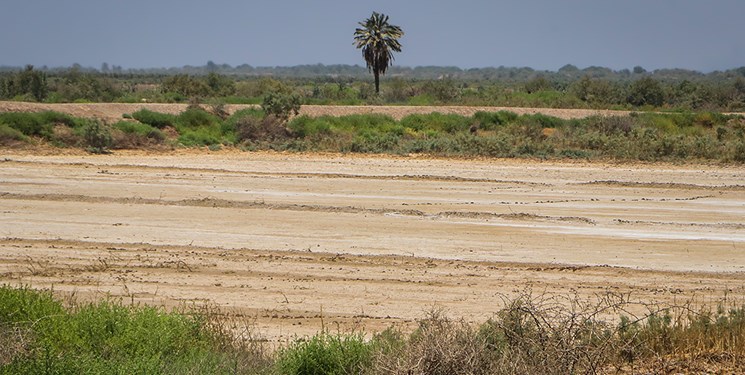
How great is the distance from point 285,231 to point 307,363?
34.7 ft

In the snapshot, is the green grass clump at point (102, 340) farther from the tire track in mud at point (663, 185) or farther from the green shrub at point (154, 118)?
the green shrub at point (154, 118)

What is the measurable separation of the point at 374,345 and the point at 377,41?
5841 centimetres

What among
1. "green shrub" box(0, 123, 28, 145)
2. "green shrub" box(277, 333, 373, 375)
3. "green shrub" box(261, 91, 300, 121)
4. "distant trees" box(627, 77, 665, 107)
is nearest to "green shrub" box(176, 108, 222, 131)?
"green shrub" box(261, 91, 300, 121)

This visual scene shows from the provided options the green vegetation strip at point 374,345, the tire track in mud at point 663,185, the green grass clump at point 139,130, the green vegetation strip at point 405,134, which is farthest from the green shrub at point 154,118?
the green vegetation strip at point 374,345

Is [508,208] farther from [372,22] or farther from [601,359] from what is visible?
[372,22]

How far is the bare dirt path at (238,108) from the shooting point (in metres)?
41.8

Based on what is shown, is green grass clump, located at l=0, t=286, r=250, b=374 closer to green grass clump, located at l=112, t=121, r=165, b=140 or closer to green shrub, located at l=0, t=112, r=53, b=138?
green shrub, located at l=0, t=112, r=53, b=138

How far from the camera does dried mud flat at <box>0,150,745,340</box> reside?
15328 millimetres

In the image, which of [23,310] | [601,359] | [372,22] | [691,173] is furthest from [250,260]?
[372,22]

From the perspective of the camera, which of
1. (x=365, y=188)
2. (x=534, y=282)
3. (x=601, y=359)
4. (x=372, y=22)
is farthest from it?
(x=372, y=22)

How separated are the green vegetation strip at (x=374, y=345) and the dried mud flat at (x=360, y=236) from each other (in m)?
2.28

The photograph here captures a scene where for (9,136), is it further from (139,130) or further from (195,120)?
(195,120)

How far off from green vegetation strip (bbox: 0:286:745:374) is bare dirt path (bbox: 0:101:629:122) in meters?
30.5

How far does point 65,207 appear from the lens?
23.4 m
